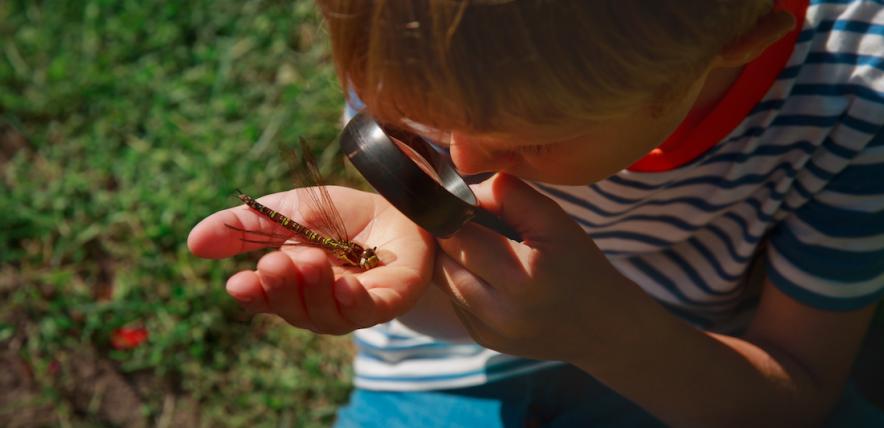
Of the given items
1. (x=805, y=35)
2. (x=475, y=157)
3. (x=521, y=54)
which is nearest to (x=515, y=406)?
(x=475, y=157)

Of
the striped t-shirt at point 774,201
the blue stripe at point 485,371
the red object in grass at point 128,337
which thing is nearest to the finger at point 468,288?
the striped t-shirt at point 774,201

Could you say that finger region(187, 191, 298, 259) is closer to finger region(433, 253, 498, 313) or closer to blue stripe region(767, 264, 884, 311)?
finger region(433, 253, 498, 313)

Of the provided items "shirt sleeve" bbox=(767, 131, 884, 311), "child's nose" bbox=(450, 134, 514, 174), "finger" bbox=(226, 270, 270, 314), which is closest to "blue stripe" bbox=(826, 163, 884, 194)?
"shirt sleeve" bbox=(767, 131, 884, 311)

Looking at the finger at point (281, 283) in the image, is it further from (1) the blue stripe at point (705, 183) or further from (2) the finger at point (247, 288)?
(1) the blue stripe at point (705, 183)

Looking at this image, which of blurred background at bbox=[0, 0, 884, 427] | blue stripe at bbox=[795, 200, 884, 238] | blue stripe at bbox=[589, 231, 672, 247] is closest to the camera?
blue stripe at bbox=[795, 200, 884, 238]

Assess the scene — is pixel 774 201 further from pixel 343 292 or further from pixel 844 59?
pixel 343 292
